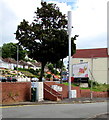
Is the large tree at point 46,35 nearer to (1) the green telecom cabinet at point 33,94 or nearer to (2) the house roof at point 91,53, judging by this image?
(1) the green telecom cabinet at point 33,94

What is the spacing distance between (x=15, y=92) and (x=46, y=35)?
11.1m

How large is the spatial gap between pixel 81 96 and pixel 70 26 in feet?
31.8

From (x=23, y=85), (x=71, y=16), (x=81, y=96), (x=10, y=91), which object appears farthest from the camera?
(x=81, y=96)

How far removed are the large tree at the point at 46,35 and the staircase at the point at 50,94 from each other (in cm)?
653

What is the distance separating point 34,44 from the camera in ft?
104

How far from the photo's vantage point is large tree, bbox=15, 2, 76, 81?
102 feet

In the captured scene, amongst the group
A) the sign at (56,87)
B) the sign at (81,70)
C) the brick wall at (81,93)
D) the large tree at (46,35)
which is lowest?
the brick wall at (81,93)

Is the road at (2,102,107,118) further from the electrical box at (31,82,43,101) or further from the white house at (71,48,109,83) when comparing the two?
the white house at (71,48,109,83)

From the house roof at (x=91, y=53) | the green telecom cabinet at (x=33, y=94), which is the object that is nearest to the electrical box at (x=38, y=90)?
→ the green telecom cabinet at (x=33, y=94)

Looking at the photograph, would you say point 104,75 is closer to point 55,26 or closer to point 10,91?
point 55,26

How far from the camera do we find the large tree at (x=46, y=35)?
3120 cm

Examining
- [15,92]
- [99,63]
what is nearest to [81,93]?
[15,92]

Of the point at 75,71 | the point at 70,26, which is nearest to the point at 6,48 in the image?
the point at 75,71

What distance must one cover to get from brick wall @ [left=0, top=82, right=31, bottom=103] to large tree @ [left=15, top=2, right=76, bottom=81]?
8.80 m
